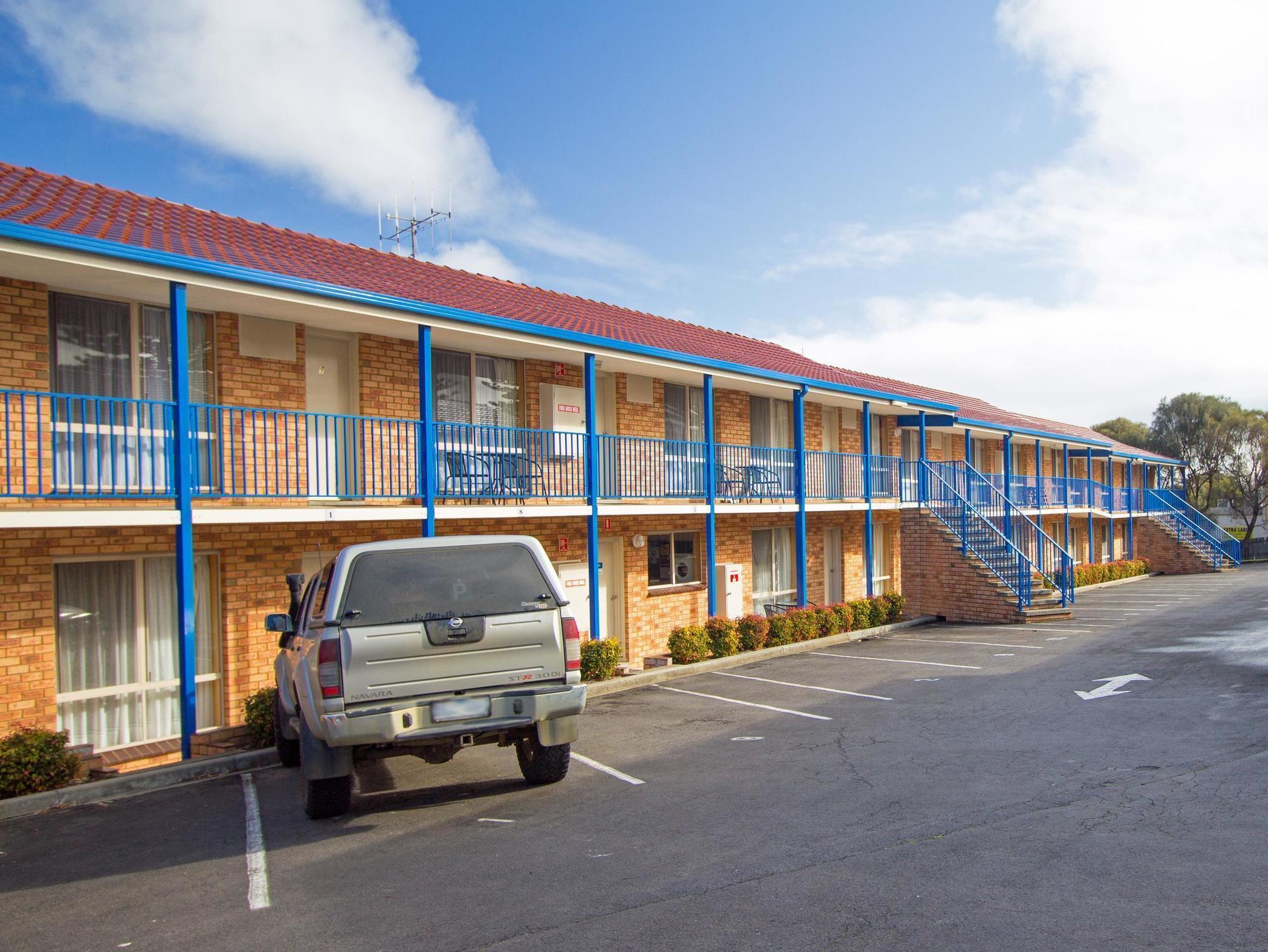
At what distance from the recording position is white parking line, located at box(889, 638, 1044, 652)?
14.7 metres

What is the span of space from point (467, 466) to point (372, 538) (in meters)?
1.56

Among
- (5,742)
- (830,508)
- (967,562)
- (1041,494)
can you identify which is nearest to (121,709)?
(5,742)

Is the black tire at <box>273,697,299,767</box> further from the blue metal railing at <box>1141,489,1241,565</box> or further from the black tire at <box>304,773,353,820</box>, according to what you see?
the blue metal railing at <box>1141,489,1241,565</box>

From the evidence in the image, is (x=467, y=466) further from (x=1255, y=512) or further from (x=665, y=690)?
(x=1255, y=512)

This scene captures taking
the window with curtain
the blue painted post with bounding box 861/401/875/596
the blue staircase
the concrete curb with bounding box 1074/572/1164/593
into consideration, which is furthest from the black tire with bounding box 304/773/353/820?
the concrete curb with bounding box 1074/572/1164/593

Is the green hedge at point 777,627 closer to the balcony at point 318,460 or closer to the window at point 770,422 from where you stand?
the balcony at point 318,460

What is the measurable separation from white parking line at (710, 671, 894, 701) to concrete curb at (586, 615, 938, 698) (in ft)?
1.17

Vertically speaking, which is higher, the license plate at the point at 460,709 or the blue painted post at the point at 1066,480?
the blue painted post at the point at 1066,480

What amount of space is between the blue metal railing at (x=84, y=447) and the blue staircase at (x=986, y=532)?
15.2 metres

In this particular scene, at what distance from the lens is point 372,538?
39.0ft

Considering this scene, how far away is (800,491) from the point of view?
16828 millimetres

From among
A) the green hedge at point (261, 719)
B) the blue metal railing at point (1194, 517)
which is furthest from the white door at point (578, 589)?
the blue metal railing at point (1194, 517)

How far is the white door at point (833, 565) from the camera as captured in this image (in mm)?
20234

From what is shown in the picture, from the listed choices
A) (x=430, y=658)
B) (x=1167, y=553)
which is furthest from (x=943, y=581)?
(x=1167, y=553)
